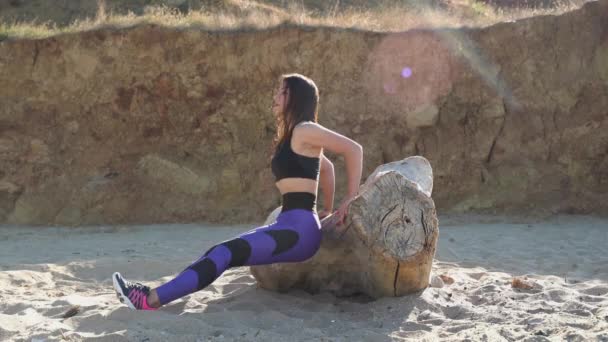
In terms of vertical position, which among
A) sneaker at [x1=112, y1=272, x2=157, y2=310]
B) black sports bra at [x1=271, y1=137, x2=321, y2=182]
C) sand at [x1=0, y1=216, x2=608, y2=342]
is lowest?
sand at [x1=0, y1=216, x2=608, y2=342]

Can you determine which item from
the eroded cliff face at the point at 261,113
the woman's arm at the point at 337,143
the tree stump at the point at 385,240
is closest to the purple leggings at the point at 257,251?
the tree stump at the point at 385,240

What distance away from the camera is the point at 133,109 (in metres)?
9.11

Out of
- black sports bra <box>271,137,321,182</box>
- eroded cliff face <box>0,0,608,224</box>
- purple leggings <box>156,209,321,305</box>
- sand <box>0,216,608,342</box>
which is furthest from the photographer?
eroded cliff face <box>0,0,608,224</box>

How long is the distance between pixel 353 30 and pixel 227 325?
642 cm

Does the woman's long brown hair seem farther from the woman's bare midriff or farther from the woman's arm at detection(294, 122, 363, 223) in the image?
the woman's bare midriff

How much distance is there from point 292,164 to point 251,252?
0.59 m

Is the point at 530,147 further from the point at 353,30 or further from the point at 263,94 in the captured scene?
the point at 263,94

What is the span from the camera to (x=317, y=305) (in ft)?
12.9

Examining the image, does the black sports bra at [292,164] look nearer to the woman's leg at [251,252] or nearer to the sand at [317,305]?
the woman's leg at [251,252]

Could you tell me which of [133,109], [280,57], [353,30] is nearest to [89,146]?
[133,109]

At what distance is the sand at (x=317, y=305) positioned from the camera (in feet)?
10.8

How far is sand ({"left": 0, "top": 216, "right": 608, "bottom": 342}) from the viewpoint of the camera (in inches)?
130

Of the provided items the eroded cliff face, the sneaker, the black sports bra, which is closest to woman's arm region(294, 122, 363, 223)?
the black sports bra

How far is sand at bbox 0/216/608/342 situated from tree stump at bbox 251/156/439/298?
0.13m
